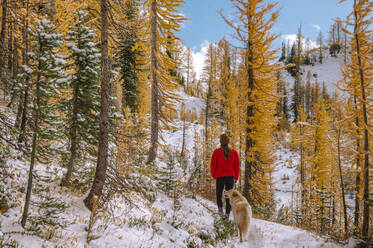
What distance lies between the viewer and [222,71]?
18.3 metres

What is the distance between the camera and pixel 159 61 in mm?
10930

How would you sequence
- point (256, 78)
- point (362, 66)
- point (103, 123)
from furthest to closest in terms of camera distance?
point (256, 78)
point (362, 66)
point (103, 123)

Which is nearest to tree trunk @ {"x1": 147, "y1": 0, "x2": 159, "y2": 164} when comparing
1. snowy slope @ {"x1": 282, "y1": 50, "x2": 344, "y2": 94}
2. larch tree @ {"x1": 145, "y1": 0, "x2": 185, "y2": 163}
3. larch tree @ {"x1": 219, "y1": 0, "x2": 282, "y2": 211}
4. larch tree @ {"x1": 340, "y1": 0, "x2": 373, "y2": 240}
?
larch tree @ {"x1": 145, "y1": 0, "x2": 185, "y2": 163}

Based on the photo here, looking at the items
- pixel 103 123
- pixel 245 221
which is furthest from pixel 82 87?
pixel 245 221

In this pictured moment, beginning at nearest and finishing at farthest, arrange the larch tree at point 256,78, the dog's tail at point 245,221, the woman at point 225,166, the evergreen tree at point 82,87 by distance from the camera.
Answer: the dog's tail at point 245,221, the evergreen tree at point 82,87, the woman at point 225,166, the larch tree at point 256,78

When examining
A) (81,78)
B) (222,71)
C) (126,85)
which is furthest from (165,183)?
(222,71)

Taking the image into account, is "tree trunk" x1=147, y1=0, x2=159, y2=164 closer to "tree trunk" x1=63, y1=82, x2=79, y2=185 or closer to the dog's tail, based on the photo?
"tree trunk" x1=63, y1=82, x2=79, y2=185

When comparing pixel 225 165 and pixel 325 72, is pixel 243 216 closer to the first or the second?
pixel 225 165

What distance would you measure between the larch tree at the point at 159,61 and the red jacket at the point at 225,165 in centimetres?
475

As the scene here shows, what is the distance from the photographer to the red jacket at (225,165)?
601 cm

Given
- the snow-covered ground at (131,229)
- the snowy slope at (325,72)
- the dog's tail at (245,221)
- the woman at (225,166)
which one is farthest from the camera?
the snowy slope at (325,72)

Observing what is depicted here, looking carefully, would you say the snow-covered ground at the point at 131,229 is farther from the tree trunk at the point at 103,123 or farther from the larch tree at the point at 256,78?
the larch tree at the point at 256,78

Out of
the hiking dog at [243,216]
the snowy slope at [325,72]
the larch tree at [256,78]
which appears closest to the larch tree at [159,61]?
the larch tree at [256,78]

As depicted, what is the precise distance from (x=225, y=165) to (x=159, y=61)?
7356mm
